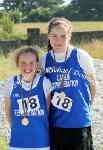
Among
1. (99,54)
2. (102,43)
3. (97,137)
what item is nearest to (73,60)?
(97,137)

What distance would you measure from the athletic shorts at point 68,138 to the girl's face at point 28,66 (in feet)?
1.57

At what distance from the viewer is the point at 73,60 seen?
13.1 ft

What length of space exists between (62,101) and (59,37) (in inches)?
20.4

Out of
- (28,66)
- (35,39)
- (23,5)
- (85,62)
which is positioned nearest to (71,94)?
(85,62)

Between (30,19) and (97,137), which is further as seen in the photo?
(30,19)

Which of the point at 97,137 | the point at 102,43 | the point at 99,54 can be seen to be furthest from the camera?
the point at 102,43

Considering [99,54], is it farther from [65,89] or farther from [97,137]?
[65,89]

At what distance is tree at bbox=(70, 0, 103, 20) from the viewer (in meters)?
56.8

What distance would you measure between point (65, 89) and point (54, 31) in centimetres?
48

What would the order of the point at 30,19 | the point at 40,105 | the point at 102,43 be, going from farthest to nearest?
the point at 30,19 < the point at 102,43 < the point at 40,105

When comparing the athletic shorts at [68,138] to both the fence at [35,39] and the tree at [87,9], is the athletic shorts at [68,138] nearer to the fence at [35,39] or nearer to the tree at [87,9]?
the fence at [35,39]

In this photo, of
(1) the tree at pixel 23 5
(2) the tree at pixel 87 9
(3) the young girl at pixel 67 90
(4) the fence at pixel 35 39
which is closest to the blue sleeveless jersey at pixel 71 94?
(3) the young girl at pixel 67 90

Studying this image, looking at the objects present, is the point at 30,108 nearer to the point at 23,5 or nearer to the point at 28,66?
the point at 28,66

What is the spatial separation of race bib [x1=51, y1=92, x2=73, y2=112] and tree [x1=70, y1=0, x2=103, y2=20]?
52001mm
